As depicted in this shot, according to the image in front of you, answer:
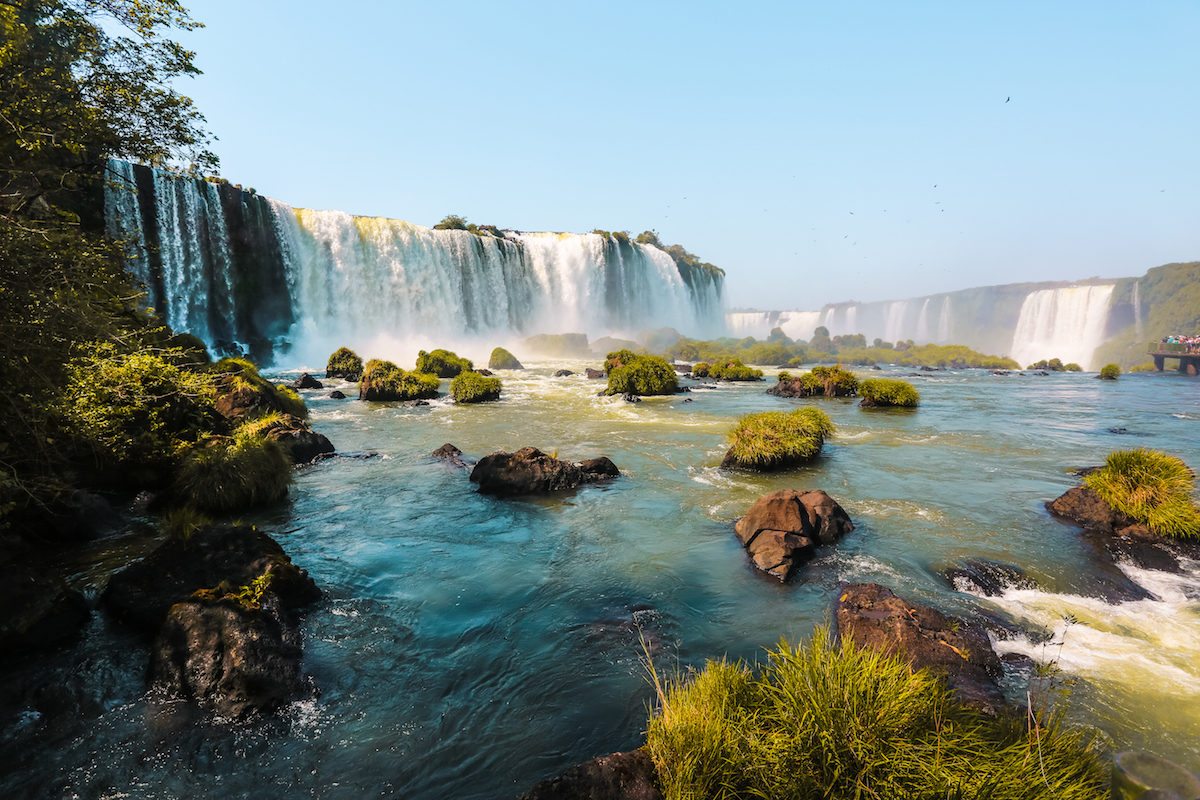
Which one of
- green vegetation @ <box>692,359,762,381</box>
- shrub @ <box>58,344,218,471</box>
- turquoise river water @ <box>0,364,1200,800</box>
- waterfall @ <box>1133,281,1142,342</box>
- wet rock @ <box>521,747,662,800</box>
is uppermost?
waterfall @ <box>1133,281,1142,342</box>

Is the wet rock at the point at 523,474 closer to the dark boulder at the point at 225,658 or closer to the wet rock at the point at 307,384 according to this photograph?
the dark boulder at the point at 225,658

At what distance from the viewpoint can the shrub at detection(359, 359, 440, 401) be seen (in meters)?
26.3

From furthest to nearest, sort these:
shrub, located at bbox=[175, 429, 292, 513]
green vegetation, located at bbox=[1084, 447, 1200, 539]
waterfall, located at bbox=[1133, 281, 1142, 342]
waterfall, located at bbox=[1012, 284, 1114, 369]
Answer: waterfall, located at bbox=[1133, 281, 1142, 342] < waterfall, located at bbox=[1012, 284, 1114, 369] < shrub, located at bbox=[175, 429, 292, 513] < green vegetation, located at bbox=[1084, 447, 1200, 539]

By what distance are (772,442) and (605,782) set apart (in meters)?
11.6

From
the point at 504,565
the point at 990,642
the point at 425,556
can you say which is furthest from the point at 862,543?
the point at 425,556

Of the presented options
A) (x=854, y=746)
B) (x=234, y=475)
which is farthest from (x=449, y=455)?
(x=854, y=746)

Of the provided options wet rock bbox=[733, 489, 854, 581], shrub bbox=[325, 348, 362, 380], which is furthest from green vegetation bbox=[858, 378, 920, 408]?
shrub bbox=[325, 348, 362, 380]

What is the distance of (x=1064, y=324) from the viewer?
3164 inches

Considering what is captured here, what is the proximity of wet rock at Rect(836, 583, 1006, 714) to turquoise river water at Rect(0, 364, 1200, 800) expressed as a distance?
0.36 metres

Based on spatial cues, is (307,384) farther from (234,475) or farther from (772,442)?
(772,442)

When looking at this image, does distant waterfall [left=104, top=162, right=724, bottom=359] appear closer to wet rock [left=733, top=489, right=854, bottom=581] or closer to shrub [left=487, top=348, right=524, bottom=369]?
shrub [left=487, top=348, right=524, bottom=369]

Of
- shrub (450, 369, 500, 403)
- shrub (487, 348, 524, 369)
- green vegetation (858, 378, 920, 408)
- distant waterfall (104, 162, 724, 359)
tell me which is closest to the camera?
green vegetation (858, 378, 920, 408)

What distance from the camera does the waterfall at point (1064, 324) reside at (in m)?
77.3

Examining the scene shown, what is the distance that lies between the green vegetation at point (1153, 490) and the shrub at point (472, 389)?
22882 millimetres
